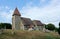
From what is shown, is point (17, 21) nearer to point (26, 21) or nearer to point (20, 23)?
point (20, 23)

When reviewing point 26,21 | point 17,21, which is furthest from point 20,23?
point 26,21

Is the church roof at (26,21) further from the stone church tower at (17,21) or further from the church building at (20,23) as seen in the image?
the stone church tower at (17,21)

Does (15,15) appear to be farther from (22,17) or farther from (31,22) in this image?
(31,22)

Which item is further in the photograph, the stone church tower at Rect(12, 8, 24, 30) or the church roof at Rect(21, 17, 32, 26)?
the church roof at Rect(21, 17, 32, 26)

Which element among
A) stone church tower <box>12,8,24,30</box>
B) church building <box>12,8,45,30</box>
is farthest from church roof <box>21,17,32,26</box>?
stone church tower <box>12,8,24,30</box>

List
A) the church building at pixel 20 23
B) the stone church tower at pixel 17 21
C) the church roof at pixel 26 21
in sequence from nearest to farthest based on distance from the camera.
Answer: the church building at pixel 20 23 < the stone church tower at pixel 17 21 < the church roof at pixel 26 21

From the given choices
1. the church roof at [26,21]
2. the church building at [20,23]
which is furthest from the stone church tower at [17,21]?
the church roof at [26,21]

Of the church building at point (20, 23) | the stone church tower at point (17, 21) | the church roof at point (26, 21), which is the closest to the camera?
the church building at point (20, 23)

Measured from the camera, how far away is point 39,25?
85875mm

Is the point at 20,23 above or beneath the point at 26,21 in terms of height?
beneath

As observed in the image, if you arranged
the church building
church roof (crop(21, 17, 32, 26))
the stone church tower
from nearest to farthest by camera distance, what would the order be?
1. the church building
2. the stone church tower
3. church roof (crop(21, 17, 32, 26))

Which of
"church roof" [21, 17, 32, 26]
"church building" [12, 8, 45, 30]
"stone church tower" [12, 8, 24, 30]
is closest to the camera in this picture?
"church building" [12, 8, 45, 30]

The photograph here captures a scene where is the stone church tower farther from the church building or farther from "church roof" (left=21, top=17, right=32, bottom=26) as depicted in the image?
"church roof" (left=21, top=17, right=32, bottom=26)

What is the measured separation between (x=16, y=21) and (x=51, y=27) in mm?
22536
